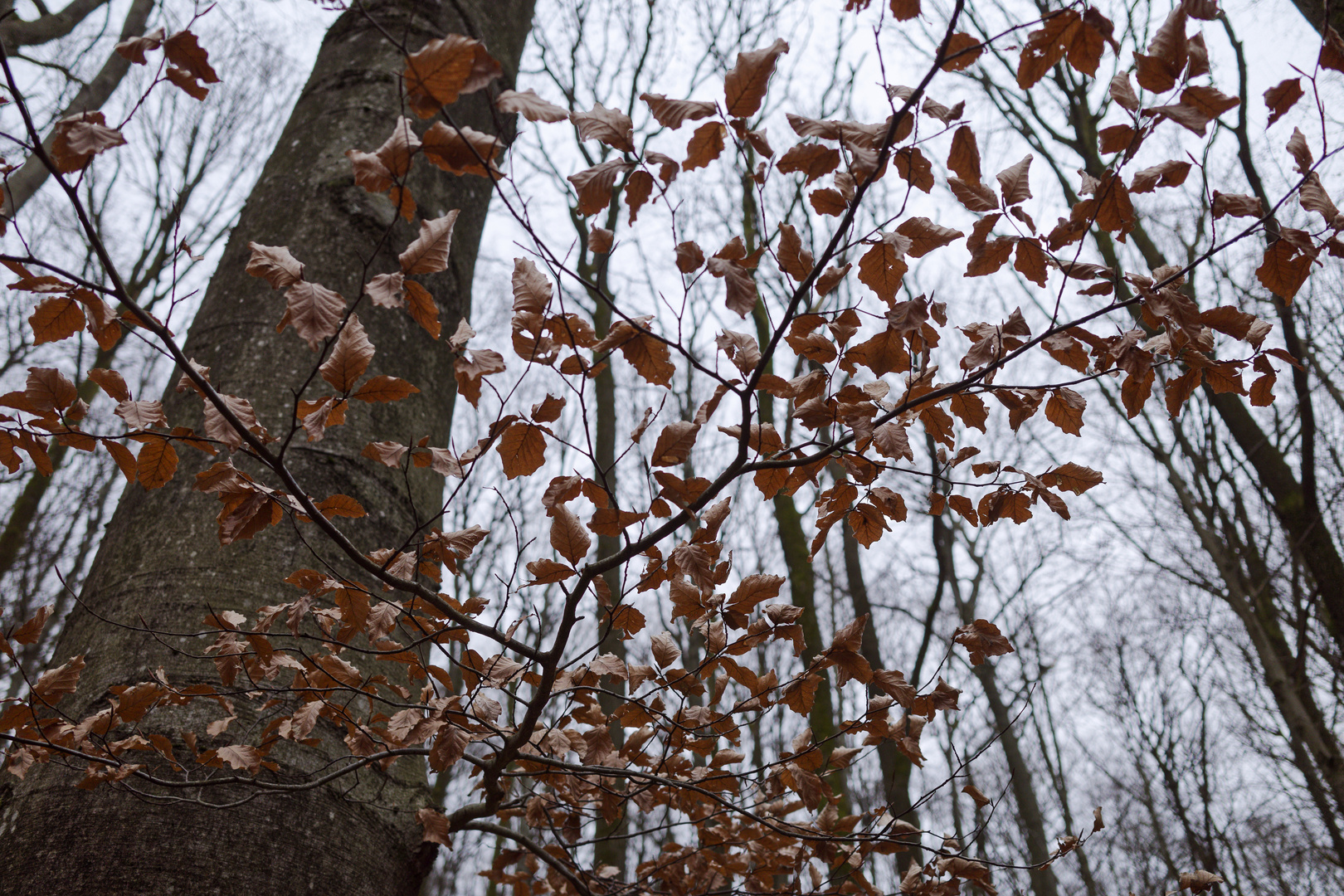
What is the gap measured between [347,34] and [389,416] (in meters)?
1.38

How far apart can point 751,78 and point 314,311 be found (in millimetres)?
637

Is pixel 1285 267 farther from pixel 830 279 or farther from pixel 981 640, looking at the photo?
pixel 981 640

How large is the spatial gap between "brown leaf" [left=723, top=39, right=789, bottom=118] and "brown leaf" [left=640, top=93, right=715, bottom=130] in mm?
36

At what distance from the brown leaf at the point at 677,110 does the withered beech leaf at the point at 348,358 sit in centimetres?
51

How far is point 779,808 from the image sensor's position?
2.26m

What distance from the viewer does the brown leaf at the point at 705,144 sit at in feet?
3.38

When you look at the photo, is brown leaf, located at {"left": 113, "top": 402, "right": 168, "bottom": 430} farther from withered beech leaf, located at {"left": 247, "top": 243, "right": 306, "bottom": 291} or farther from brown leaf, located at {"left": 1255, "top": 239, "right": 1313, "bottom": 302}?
brown leaf, located at {"left": 1255, "top": 239, "right": 1313, "bottom": 302}

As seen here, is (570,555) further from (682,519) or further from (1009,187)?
(1009,187)

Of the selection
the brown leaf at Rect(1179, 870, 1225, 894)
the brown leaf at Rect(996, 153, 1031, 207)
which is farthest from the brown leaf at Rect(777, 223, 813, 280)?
the brown leaf at Rect(1179, 870, 1225, 894)

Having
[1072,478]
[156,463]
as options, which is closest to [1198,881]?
[1072,478]

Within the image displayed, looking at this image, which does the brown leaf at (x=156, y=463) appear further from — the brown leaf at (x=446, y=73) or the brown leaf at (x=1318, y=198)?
the brown leaf at (x=1318, y=198)

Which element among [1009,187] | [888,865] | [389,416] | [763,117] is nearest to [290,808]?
[389,416]

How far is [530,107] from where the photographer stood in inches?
35.2

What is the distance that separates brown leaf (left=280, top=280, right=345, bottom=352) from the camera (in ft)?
3.14
